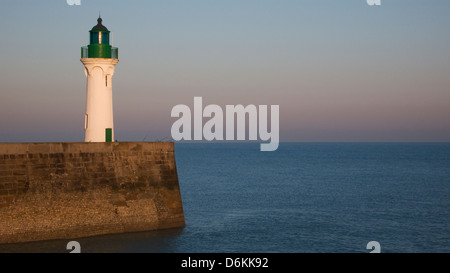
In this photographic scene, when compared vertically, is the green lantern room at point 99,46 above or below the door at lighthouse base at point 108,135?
above

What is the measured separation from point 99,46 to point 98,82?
1.50 meters

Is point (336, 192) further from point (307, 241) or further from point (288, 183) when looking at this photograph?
point (307, 241)

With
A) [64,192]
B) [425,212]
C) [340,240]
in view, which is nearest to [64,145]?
[64,192]

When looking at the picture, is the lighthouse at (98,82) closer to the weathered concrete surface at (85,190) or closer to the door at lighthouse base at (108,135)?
the door at lighthouse base at (108,135)

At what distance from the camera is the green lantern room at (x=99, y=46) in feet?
77.8

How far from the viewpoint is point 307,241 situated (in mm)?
22406

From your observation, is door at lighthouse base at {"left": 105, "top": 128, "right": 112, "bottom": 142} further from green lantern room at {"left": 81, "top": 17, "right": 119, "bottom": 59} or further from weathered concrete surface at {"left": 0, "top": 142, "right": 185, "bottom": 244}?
green lantern room at {"left": 81, "top": 17, "right": 119, "bottom": 59}

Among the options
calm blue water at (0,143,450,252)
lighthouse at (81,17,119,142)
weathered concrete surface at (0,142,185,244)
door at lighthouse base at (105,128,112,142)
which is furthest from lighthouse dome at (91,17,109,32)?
calm blue water at (0,143,450,252)

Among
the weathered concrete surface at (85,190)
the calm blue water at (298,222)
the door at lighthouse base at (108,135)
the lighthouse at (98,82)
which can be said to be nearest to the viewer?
the weathered concrete surface at (85,190)

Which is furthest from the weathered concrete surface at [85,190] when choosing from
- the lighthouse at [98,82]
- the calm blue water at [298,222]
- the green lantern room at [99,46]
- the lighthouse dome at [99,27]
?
the lighthouse dome at [99,27]

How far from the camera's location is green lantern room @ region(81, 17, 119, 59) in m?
23.7

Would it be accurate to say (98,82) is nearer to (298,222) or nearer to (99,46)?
(99,46)
